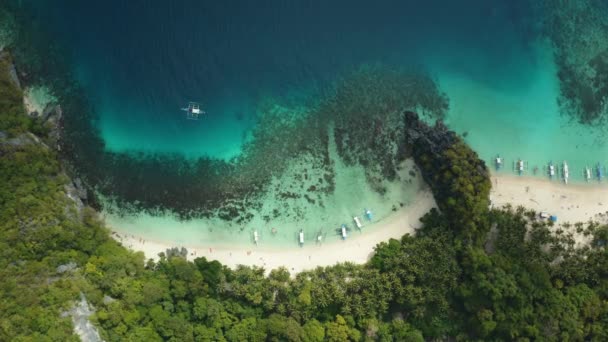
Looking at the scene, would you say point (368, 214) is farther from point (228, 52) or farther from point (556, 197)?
point (228, 52)

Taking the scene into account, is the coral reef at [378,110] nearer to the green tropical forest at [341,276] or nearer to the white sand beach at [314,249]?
the green tropical forest at [341,276]

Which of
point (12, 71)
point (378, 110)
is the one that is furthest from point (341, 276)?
point (12, 71)

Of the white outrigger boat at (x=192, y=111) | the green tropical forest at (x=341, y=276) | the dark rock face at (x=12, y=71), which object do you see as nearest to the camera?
the green tropical forest at (x=341, y=276)

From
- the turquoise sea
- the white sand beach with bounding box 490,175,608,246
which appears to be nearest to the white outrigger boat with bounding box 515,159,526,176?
the white sand beach with bounding box 490,175,608,246

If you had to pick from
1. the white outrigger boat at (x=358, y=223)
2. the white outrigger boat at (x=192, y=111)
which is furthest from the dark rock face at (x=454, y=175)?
the white outrigger boat at (x=192, y=111)

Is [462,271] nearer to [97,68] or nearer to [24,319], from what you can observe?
[24,319]
